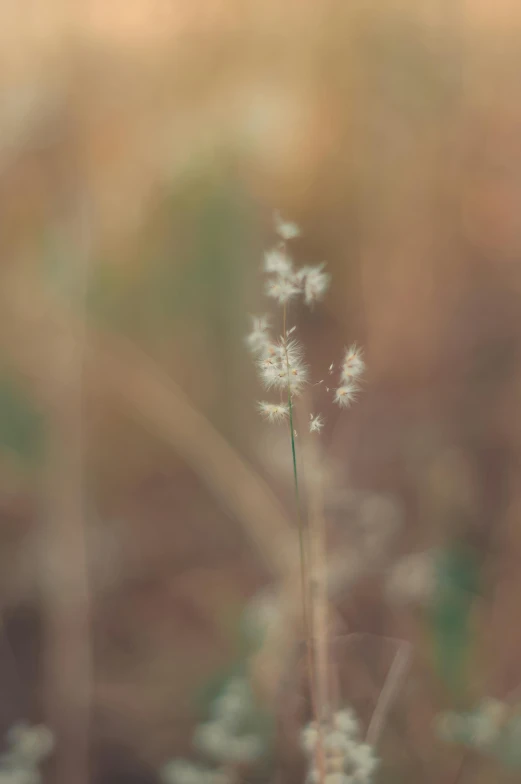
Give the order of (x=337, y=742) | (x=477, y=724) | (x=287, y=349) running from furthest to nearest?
(x=477, y=724) → (x=337, y=742) → (x=287, y=349)

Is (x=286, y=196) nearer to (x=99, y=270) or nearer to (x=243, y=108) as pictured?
(x=243, y=108)

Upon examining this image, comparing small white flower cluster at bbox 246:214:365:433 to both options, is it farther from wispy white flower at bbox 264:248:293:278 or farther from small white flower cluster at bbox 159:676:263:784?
small white flower cluster at bbox 159:676:263:784

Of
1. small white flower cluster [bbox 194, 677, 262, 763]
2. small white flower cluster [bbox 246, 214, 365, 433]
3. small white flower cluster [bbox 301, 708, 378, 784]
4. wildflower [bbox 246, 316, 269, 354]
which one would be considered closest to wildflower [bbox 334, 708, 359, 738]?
small white flower cluster [bbox 301, 708, 378, 784]

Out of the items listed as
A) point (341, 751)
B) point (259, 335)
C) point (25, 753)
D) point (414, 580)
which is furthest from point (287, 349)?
point (25, 753)

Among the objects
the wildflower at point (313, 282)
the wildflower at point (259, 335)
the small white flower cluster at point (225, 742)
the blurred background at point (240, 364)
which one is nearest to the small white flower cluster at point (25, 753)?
the blurred background at point (240, 364)

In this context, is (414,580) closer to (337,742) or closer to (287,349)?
(337,742)

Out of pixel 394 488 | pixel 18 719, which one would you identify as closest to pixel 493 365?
pixel 394 488
